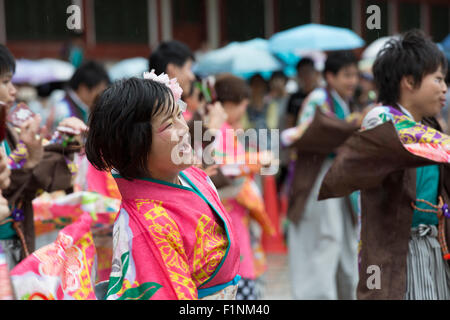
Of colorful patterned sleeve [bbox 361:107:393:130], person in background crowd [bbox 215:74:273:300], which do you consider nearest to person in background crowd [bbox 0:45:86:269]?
person in background crowd [bbox 215:74:273:300]

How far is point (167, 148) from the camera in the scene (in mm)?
2264

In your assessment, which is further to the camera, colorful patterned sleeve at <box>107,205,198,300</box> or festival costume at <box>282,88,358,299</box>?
festival costume at <box>282,88,358,299</box>

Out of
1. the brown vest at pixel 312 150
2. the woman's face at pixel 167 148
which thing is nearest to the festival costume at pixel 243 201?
the brown vest at pixel 312 150

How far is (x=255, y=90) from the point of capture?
9.36m

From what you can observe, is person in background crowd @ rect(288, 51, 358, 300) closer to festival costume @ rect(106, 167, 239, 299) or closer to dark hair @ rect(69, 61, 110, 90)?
dark hair @ rect(69, 61, 110, 90)

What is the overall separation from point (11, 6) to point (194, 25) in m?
3.35

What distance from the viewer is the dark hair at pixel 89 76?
6.14 meters

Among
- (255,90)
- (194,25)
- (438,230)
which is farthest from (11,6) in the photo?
(438,230)

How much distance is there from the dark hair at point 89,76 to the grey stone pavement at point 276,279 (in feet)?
7.40

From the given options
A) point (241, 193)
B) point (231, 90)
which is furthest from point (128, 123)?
point (231, 90)

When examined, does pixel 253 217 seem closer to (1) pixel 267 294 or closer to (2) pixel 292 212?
(2) pixel 292 212

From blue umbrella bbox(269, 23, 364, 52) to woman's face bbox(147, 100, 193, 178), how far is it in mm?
5729

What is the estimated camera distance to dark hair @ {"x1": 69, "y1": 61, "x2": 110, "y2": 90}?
6145 mm

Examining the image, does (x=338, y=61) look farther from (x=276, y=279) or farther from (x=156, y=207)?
(x=156, y=207)
